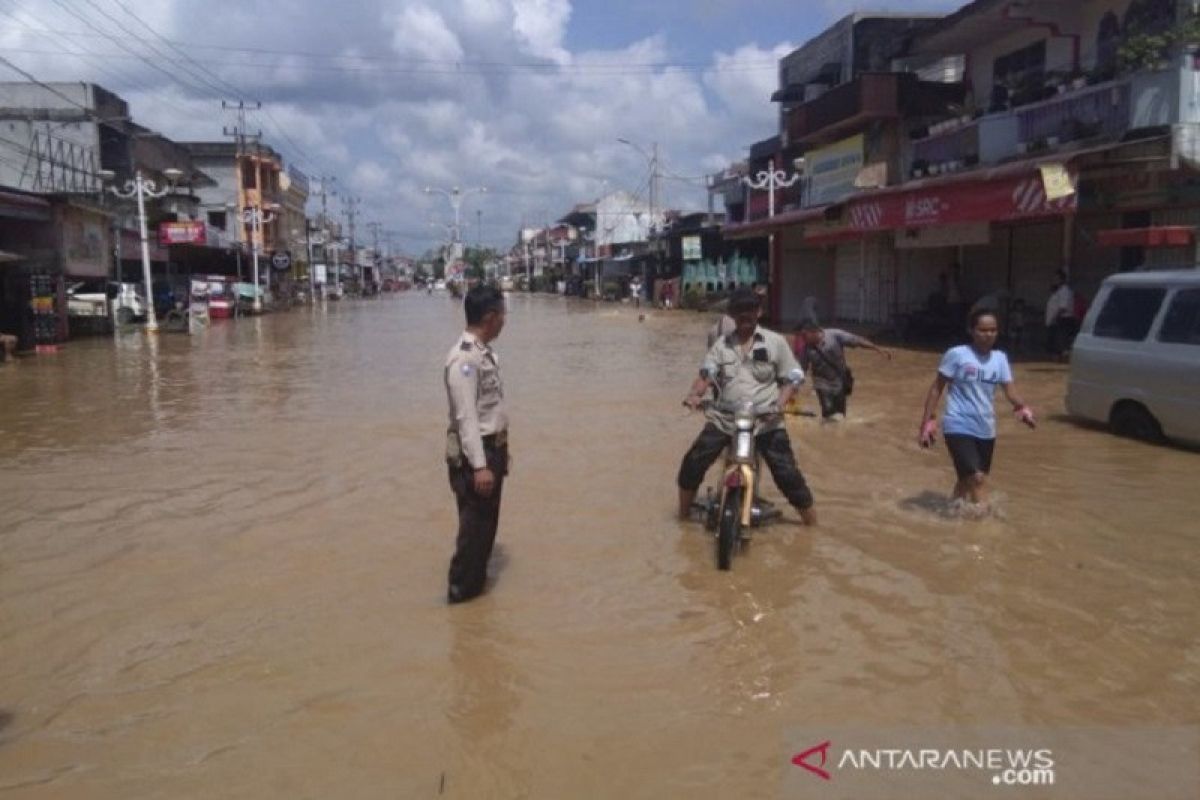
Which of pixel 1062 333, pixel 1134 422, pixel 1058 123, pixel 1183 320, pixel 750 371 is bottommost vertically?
pixel 1134 422

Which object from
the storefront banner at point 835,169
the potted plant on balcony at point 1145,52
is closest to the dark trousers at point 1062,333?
the potted plant on balcony at point 1145,52

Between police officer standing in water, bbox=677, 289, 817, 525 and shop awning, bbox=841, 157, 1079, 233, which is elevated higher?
shop awning, bbox=841, 157, 1079, 233

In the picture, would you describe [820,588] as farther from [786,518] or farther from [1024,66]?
[1024,66]

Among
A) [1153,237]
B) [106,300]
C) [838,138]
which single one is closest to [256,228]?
[106,300]

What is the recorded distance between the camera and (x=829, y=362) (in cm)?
1120

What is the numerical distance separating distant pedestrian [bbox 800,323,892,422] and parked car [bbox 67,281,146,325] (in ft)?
92.8

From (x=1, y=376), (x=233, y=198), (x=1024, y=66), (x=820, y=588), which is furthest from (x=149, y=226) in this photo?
(x=820, y=588)

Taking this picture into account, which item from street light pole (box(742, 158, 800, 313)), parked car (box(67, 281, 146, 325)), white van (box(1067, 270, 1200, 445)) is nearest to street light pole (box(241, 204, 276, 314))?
parked car (box(67, 281, 146, 325))

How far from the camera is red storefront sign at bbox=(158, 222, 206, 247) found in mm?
45219

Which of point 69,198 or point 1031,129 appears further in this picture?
point 69,198

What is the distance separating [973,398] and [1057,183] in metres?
10.8

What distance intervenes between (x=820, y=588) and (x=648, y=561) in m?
1.16

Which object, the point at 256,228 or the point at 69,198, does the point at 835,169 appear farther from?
the point at 256,228

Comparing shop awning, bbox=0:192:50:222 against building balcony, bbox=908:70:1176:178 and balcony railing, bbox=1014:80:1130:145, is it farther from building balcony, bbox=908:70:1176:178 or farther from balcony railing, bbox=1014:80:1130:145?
balcony railing, bbox=1014:80:1130:145
